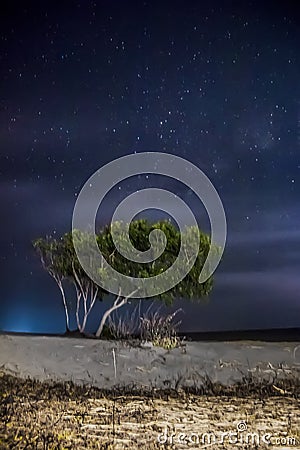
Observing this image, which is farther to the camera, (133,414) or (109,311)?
(109,311)

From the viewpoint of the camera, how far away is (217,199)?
317cm

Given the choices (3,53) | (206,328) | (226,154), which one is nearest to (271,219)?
(226,154)

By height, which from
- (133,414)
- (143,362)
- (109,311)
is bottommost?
(133,414)

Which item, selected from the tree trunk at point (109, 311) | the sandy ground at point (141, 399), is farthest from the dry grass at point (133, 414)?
the tree trunk at point (109, 311)

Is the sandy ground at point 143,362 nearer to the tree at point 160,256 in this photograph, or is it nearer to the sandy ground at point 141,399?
the sandy ground at point 141,399

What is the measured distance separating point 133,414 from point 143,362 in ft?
0.74

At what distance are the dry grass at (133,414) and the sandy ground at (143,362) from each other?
0.04m

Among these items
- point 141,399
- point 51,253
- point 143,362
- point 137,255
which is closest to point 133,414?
point 141,399

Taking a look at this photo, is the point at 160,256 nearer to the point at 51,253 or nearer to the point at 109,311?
the point at 109,311

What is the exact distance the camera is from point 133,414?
112 inches

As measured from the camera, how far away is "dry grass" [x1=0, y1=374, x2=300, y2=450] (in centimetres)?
279

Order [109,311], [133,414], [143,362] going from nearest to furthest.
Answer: [133,414]
[143,362]
[109,311]

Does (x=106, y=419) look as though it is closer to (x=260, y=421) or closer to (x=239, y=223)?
(x=260, y=421)

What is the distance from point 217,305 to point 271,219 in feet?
1.52
